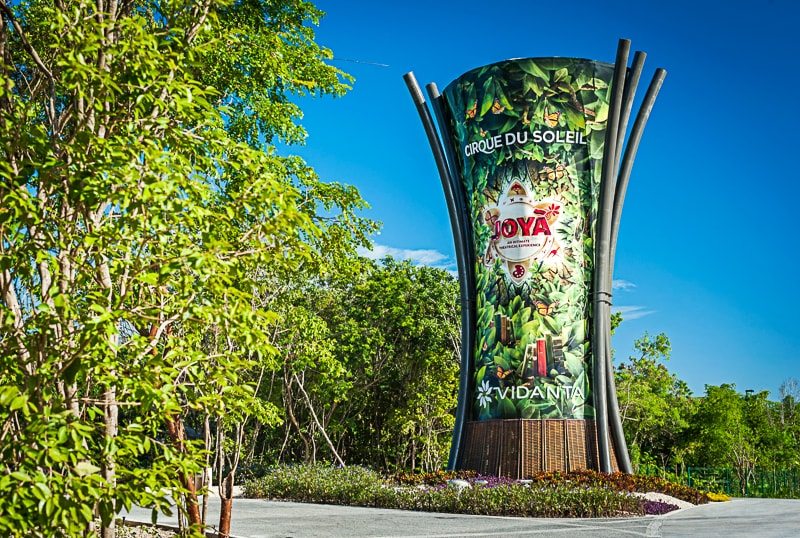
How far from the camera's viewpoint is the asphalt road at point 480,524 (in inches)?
362

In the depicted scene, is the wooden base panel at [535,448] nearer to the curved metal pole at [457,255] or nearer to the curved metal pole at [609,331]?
the curved metal pole at [609,331]

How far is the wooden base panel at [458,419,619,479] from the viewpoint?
48.5ft

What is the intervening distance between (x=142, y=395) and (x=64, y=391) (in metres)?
0.68

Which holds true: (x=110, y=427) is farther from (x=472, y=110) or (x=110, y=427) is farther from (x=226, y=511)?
(x=472, y=110)

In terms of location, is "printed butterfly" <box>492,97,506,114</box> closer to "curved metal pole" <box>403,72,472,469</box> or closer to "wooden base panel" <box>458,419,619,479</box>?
"curved metal pole" <box>403,72,472,469</box>

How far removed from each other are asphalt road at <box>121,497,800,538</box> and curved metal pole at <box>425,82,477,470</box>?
3.59 m

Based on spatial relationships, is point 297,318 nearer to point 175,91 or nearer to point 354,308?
point 175,91

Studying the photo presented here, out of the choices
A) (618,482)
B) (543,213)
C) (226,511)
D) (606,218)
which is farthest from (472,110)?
(226,511)

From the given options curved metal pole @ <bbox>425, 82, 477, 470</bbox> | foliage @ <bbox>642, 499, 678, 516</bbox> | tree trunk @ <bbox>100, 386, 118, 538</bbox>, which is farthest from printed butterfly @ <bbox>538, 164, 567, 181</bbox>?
tree trunk @ <bbox>100, 386, 118, 538</bbox>

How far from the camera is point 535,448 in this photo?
1496 cm

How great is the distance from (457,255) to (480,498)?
5.65 m

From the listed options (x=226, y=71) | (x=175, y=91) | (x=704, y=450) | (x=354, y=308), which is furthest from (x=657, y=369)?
(x=175, y=91)

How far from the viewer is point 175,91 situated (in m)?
3.88

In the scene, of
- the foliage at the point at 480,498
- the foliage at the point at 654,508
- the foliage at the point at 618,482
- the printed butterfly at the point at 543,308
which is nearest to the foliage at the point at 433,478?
the foliage at the point at 480,498
